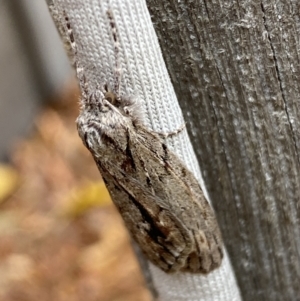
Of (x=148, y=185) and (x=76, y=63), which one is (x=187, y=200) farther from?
(x=76, y=63)

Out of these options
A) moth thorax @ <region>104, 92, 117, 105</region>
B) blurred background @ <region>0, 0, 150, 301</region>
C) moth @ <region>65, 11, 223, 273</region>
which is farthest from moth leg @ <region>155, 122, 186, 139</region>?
blurred background @ <region>0, 0, 150, 301</region>

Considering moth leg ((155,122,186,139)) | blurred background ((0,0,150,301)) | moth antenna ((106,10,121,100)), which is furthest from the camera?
blurred background ((0,0,150,301))

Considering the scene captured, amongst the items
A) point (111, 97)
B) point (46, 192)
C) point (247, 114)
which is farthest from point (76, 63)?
point (46, 192)

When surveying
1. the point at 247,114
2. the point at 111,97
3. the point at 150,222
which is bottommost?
the point at 150,222

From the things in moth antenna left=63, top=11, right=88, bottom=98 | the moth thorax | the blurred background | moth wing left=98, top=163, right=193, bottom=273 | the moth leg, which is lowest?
the blurred background

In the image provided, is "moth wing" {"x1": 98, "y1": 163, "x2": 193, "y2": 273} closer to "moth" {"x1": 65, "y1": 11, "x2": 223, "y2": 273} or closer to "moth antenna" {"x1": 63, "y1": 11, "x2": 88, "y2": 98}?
"moth" {"x1": 65, "y1": 11, "x2": 223, "y2": 273}

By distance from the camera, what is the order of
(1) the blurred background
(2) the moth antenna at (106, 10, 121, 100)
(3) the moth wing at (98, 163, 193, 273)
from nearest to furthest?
(2) the moth antenna at (106, 10, 121, 100) → (3) the moth wing at (98, 163, 193, 273) → (1) the blurred background

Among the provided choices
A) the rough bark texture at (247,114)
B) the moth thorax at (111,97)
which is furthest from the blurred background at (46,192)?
the moth thorax at (111,97)
